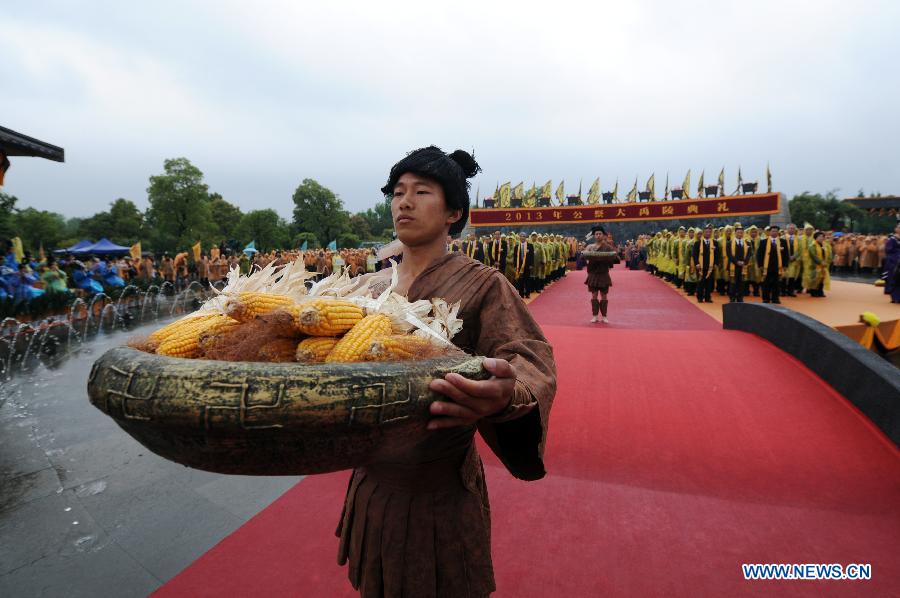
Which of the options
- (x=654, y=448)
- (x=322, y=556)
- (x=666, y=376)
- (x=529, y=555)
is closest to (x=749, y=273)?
(x=666, y=376)

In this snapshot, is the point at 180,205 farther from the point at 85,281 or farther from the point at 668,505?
the point at 668,505

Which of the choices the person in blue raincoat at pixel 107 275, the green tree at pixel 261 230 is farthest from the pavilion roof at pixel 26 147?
the green tree at pixel 261 230

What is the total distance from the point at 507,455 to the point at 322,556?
1.86 metres

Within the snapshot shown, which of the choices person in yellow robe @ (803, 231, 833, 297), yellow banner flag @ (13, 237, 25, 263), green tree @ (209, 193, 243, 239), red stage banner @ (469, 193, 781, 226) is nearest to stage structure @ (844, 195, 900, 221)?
red stage banner @ (469, 193, 781, 226)

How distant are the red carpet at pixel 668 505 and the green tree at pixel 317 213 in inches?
2387

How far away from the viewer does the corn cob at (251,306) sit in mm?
1088

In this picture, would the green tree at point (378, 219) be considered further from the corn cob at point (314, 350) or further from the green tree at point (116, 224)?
the corn cob at point (314, 350)

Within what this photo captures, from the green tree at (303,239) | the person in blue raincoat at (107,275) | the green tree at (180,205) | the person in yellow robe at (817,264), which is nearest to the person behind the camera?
the person in yellow robe at (817,264)

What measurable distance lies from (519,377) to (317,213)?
64595mm

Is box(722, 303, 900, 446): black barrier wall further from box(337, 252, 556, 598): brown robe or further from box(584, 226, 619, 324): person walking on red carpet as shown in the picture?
box(337, 252, 556, 598): brown robe

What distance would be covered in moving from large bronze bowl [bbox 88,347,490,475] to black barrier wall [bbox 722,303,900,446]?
14.3 ft

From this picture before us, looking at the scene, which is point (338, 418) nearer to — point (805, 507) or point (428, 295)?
point (428, 295)

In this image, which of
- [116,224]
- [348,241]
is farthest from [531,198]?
[116,224]

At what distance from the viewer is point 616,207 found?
1613 inches
